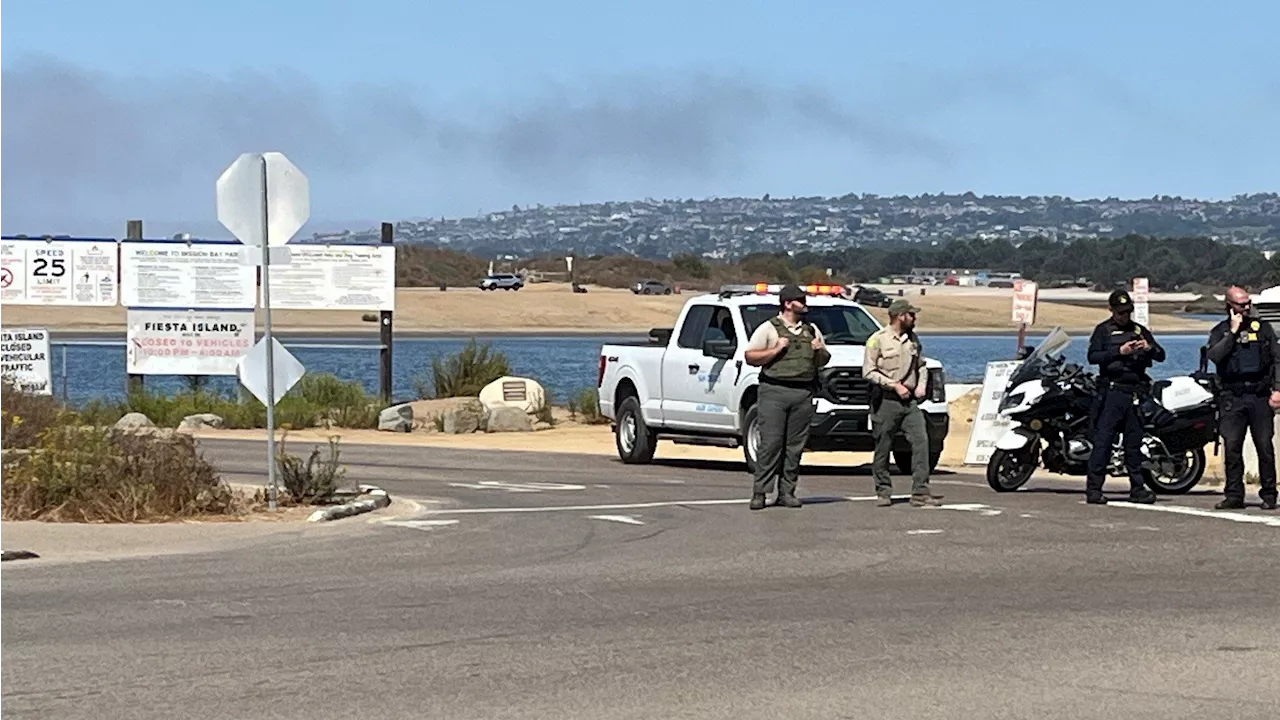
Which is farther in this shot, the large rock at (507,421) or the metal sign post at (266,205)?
the large rock at (507,421)

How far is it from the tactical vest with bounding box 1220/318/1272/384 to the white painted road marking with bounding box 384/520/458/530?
255 inches

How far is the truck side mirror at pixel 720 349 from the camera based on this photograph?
22.4 metres

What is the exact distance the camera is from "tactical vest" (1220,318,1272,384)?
55.9 ft

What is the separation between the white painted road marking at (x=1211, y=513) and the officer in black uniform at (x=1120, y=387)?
25 cm

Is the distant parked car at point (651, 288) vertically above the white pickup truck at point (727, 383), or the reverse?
the distant parked car at point (651, 288)

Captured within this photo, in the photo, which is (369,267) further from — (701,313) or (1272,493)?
(1272,493)

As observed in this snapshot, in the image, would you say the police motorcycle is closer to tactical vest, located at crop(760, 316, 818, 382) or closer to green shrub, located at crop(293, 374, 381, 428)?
tactical vest, located at crop(760, 316, 818, 382)

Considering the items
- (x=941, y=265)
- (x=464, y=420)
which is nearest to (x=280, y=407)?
(x=464, y=420)

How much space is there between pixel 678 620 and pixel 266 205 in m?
6.83

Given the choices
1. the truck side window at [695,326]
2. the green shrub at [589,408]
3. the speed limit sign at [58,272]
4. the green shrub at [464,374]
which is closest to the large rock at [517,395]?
the green shrub at [589,408]

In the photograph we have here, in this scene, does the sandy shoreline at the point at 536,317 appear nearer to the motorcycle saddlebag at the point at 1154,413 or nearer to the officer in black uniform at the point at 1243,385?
the motorcycle saddlebag at the point at 1154,413

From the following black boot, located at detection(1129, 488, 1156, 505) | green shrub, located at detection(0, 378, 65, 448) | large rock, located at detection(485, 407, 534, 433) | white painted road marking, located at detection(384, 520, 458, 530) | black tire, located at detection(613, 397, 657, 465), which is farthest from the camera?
large rock, located at detection(485, 407, 534, 433)

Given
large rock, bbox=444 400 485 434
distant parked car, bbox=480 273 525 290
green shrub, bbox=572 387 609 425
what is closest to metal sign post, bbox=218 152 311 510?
large rock, bbox=444 400 485 434

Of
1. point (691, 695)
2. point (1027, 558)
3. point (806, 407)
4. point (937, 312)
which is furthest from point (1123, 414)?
point (937, 312)
